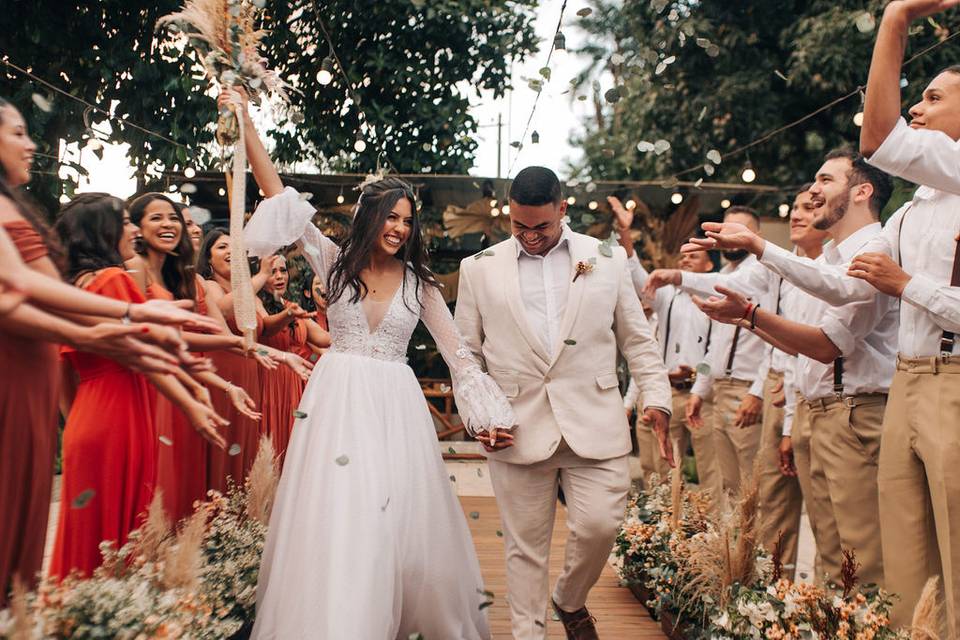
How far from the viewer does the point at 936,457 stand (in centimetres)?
291

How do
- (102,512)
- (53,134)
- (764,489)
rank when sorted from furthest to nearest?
(53,134), (764,489), (102,512)

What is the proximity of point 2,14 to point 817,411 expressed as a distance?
625cm

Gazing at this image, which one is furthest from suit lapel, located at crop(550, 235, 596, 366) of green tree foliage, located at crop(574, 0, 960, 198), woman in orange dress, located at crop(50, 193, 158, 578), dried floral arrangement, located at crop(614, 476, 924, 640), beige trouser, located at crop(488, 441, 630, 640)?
green tree foliage, located at crop(574, 0, 960, 198)

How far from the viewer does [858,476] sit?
148 inches

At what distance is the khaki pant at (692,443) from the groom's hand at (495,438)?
250 centimetres

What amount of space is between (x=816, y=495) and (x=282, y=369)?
138 inches

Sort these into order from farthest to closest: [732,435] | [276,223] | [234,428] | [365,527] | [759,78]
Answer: [759,78] → [732,435] → [234,428] → [276,223] → [365,527]

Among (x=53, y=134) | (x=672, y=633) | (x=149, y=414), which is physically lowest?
(x=672, y=633)

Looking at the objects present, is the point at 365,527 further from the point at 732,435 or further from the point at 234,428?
the point at 732,435

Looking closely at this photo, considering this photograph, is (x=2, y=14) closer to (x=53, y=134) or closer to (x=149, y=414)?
(x=53, y=134)

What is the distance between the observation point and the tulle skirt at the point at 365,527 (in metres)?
3.25

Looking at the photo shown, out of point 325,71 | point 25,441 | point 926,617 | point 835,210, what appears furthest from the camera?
point 325,71

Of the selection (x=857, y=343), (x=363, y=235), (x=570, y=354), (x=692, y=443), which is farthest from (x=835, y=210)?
(x=692, y=443)

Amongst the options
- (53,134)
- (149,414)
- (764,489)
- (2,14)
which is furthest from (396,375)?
(2,14)
